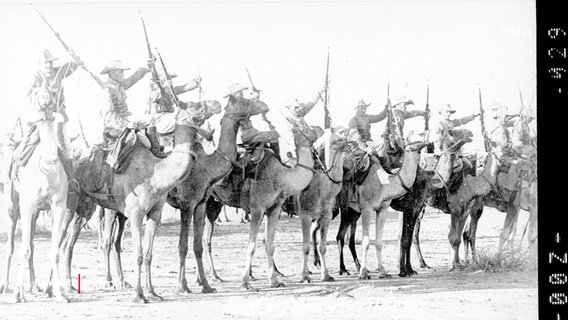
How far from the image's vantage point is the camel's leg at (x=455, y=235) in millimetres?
14633

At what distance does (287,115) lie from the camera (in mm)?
13211

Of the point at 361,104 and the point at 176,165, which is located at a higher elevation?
the point at 361,104

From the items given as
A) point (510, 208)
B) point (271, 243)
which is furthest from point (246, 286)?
point (510, 208)

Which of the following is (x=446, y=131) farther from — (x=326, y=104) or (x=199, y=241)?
(x=199, y=241)

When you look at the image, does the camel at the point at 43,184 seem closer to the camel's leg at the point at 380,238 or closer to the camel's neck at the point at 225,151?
the camel's neck at the point at 225,151

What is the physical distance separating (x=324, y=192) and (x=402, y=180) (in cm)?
132

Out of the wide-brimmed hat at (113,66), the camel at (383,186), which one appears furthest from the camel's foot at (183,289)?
the camel at (383,186)

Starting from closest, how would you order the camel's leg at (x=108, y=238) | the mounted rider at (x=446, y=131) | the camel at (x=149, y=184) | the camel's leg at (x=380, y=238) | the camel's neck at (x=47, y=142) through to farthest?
1. the camel's neck at (x=47, y=142)
2. the camel at (x=149, y=184)
3. the camel's leg at (x=108, y=238)
4. the camel's leg at (x=380, y=238)
5. the mounted rider at (x=446, y=131)

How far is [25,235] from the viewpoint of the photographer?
11352mm

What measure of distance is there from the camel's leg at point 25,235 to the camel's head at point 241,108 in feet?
9.26

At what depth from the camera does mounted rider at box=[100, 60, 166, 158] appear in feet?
39.0
